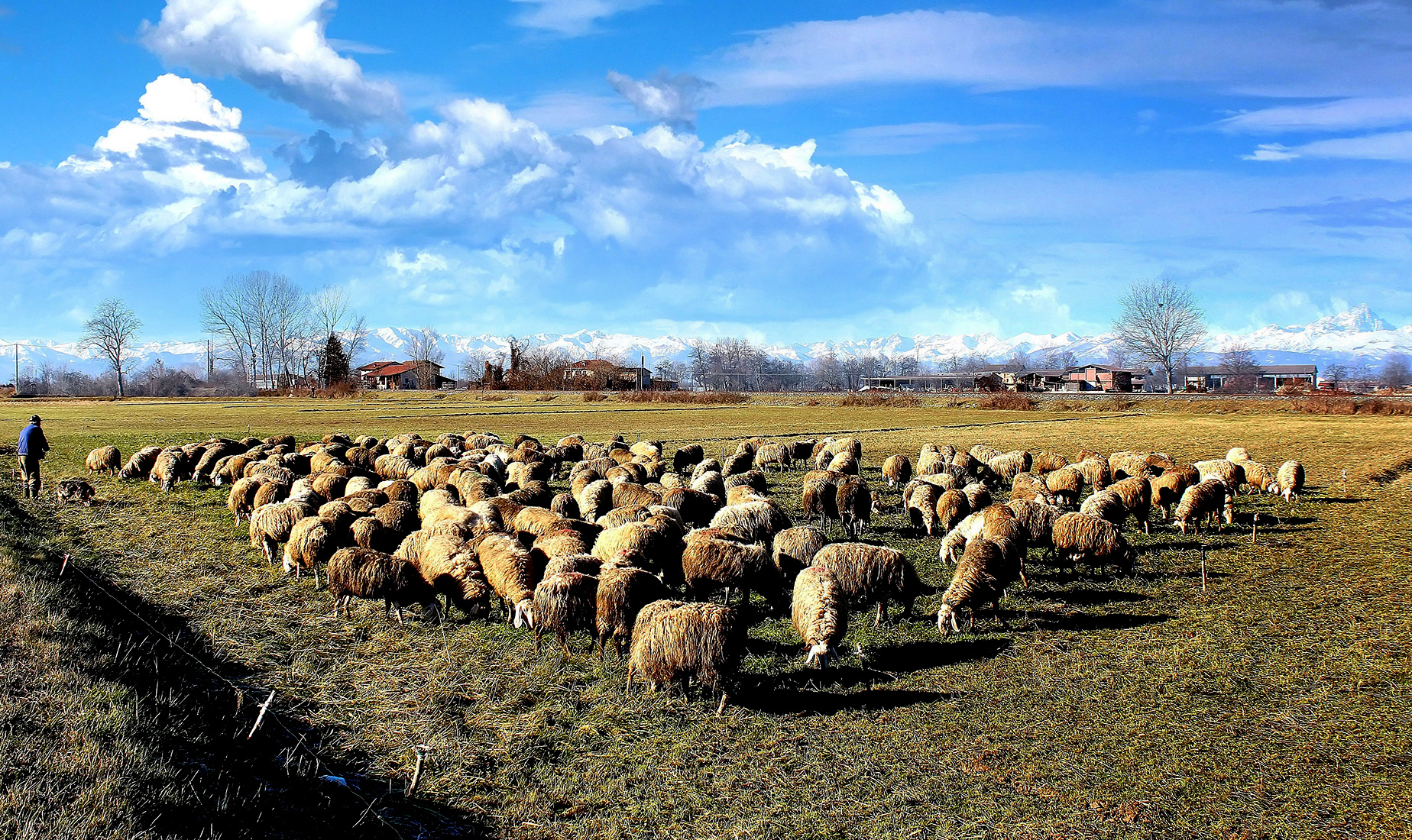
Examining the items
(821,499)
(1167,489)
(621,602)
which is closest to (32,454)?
(821,499)

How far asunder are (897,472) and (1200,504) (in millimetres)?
8115

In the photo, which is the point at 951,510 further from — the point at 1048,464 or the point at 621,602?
the point at 621,602

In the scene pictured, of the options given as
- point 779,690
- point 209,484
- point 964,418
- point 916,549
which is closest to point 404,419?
point 209,484

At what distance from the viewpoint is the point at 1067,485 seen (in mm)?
19250

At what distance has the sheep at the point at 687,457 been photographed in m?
26.4

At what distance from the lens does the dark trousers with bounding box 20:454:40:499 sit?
2159 centimetres

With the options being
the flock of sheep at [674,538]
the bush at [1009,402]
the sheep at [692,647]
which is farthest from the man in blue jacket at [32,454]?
the bush at [1009,402]

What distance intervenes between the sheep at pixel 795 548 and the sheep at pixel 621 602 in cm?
259

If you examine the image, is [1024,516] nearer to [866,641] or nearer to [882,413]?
[866,641]

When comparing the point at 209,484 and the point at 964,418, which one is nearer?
the point at 209,484

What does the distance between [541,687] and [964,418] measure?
47.1m

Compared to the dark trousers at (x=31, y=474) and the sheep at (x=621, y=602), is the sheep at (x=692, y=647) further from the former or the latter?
the dark trousers at (x=31, y=474)

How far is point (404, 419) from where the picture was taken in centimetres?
5300

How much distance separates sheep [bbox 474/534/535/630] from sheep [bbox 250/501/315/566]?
5074 millimetres
